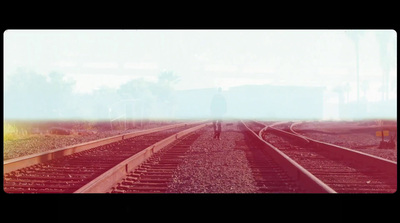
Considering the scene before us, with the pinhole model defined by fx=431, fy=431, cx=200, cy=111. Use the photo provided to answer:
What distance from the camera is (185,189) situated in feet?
16.2

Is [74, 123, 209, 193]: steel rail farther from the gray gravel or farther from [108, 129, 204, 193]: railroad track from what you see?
the gray gravel

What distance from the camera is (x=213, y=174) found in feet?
19.5

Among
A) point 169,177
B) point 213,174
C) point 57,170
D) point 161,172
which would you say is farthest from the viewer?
point 57,170

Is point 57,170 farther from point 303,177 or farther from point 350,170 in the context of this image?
point 350,170

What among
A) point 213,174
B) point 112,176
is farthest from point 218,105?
point 112,176

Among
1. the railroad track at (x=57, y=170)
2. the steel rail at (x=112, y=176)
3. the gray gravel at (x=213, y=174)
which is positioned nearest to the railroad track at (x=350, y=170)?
the gray gravel at (x=213, y=174)

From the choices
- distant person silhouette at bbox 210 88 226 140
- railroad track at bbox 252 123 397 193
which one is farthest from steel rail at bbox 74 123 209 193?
railroad track at bbox 252 123 397 193

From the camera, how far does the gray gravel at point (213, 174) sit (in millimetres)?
4954

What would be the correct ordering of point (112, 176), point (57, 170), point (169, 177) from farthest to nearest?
point (57, 170)
point (169, 177)
point (112, 176)

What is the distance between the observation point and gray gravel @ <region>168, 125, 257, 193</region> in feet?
16.3

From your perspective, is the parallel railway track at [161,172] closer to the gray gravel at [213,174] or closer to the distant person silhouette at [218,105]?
the gray gravel at [213,174]
